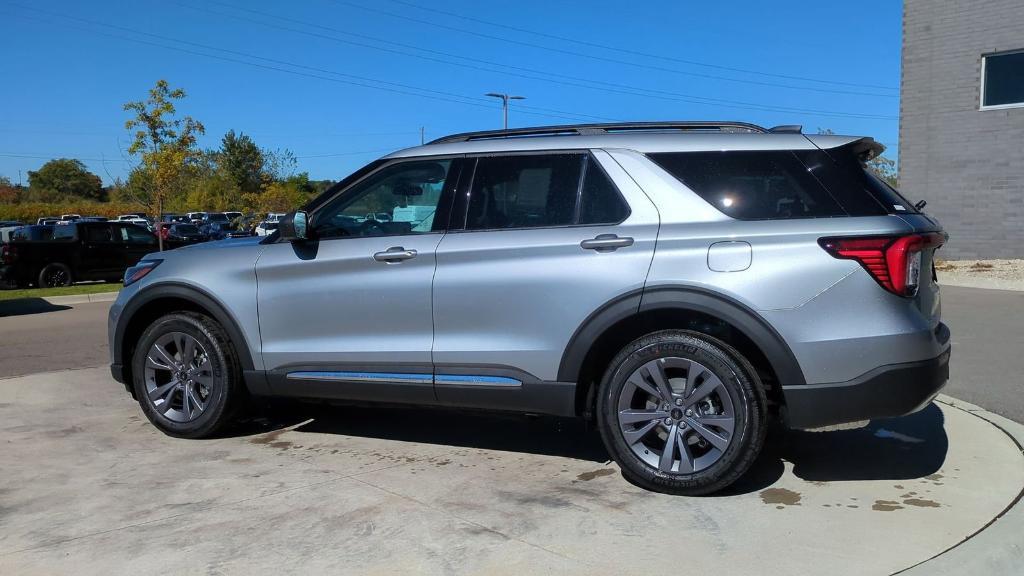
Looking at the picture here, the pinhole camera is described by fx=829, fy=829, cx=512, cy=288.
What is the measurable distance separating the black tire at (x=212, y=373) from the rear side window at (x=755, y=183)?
2.94 metres

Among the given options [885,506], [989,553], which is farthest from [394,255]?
[989,553]

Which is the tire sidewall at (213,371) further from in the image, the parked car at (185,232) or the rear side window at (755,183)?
the parked car at (185,232)

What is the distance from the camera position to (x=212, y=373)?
5.25m

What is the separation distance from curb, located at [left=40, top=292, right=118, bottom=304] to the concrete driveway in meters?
10.7

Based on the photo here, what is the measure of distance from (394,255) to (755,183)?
2.01 meters

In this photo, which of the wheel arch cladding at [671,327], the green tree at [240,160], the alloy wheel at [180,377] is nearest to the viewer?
the wheel arch cladding at [671,327]

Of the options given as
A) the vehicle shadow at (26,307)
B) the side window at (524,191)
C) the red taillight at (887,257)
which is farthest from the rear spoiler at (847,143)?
the vehicle shadow at (26,307)

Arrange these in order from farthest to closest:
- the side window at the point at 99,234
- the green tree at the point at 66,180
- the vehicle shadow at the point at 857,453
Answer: the green tree at the point at 66,180, the side window at the point at 99,234, the vehicle shadow at the point at 857,453

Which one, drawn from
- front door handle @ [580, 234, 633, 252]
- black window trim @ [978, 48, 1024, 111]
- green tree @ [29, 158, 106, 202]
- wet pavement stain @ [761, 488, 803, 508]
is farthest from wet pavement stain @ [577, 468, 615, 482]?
green tree @ [29, 158, 106, 202]

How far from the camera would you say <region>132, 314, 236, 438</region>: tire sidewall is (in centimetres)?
523

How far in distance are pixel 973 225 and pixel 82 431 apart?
17.9 metres

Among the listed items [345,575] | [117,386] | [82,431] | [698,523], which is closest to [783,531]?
[698,523]

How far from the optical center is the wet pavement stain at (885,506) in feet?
13.1

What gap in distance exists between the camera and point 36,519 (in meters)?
4.00
